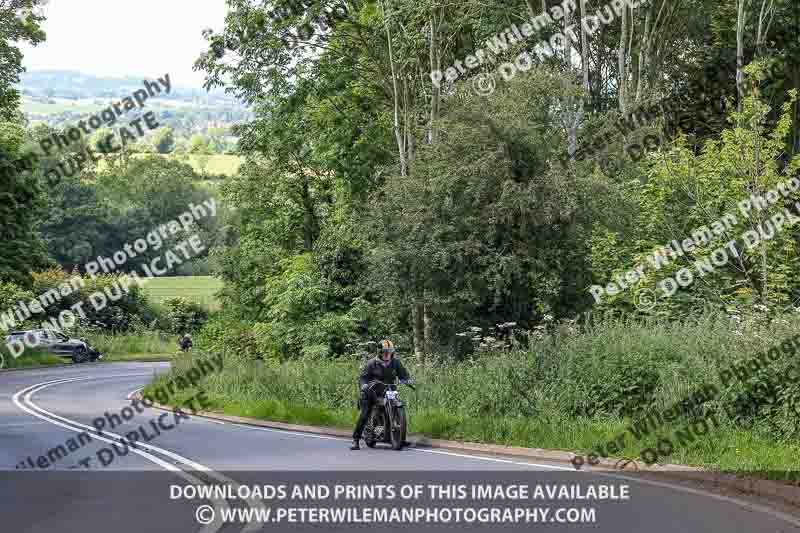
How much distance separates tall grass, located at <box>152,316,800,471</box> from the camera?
1666 cm

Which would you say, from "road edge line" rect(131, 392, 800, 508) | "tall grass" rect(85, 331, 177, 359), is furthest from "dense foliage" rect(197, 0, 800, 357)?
"tall grass" rect(85, 331, 177, 359)

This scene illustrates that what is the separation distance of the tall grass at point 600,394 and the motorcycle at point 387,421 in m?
1.36

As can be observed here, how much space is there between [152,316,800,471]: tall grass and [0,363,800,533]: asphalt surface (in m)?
1.57

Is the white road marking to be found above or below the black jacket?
below

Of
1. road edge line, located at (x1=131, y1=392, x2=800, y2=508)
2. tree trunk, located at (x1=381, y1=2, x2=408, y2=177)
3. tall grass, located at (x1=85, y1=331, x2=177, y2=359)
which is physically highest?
tree trunk, located at (x1=381, y1=2, x2=408, y2=177)

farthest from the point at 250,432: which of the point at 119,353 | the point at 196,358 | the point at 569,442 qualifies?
the point at 119,353

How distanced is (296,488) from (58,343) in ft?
164

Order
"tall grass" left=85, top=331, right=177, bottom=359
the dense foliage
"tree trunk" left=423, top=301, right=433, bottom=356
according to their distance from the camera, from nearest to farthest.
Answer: the dense foliage
"tree trunk" left=423, top=301, right=433, bottom=356
"tall grass" left=85, top=331, right=177, bottom=359

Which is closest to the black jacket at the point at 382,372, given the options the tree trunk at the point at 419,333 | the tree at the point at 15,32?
the tree trunk at the point at 419,333

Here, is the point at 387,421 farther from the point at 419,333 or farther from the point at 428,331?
the point at 419,333

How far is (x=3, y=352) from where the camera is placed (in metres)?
56.9

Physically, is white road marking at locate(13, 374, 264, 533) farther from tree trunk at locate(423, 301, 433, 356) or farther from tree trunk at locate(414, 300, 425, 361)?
tree trunk at locate(414, 300, 425, 361)

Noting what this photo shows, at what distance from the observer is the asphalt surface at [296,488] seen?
1155 cm

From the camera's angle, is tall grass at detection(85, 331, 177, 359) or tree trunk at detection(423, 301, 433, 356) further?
tall grass at detection(85, 331, 177, 359)
